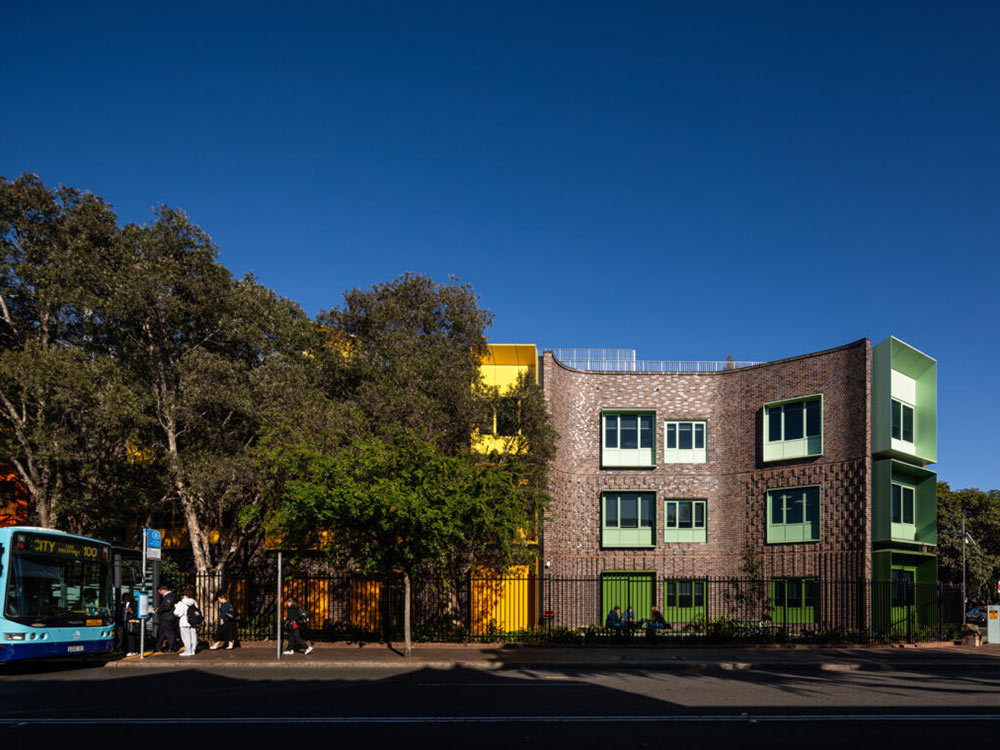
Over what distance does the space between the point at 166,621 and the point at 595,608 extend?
718 inches

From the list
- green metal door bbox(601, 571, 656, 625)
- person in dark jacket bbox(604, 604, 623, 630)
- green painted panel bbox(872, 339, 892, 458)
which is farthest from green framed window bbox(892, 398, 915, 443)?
person in dark jacket bbox(604, 604, 623, 630)

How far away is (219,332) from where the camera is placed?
88.6 feet

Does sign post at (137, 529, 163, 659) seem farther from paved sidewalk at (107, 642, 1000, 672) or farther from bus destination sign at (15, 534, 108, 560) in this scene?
bus destination sign at (15, 534, 108, 560)

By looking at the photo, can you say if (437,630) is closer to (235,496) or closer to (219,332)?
(235,496)

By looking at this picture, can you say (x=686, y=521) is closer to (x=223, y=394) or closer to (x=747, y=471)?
(x=747, y=471)

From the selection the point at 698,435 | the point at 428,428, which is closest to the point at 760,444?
the point at 698,435

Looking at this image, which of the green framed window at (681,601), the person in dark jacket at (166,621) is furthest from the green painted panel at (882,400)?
the person in dark jacket at (166,621)

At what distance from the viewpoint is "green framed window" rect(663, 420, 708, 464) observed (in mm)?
37219

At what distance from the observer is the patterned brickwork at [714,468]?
108ft

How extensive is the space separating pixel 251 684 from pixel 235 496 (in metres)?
11.5

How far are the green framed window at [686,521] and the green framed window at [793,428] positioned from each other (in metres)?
3.69

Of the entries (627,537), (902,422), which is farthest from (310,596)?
(902,422)

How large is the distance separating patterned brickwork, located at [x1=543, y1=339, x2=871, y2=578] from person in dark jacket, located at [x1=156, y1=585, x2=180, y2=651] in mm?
14938

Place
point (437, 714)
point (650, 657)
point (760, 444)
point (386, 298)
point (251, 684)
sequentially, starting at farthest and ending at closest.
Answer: point (760, 444)
point (386, 298)
point (650, 657)
point (251, 684)
point (437, 714)
